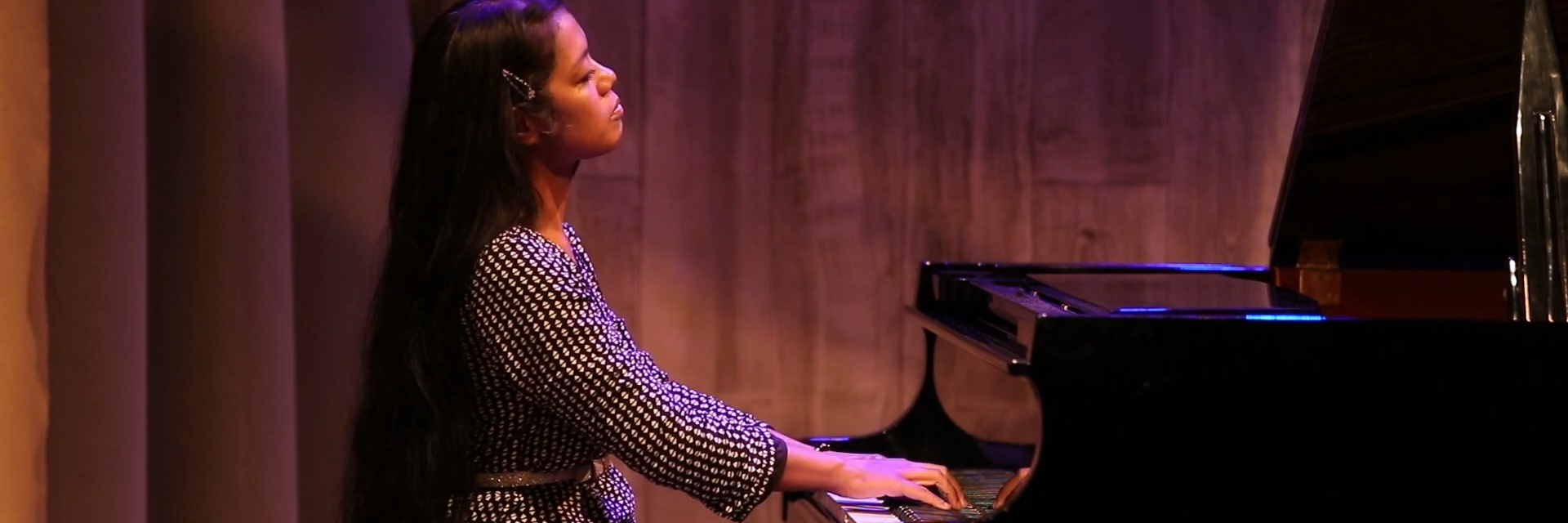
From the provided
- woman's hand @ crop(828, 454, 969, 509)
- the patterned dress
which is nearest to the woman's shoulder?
the patterned dress

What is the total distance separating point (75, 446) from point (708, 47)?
1968 millimetres

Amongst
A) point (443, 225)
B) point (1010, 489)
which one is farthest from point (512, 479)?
point (1010, 489)

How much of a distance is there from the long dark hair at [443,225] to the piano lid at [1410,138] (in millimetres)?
1163

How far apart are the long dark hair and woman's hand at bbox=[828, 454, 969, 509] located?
0.44 m

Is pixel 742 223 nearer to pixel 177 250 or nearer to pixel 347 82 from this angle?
pixel 347 82

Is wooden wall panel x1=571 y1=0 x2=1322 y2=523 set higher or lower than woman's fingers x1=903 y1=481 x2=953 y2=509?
higher

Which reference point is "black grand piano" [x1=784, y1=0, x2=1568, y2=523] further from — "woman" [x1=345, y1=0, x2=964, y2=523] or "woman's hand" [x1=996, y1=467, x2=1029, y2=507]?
"woman" [x1=345, y1=0, x2=964, y2=523]

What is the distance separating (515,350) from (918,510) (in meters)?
0.53

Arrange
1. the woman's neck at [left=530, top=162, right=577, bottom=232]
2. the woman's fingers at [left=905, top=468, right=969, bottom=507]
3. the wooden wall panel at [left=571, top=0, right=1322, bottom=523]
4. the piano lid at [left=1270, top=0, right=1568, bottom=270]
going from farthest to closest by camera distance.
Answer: the wooden wall panel at [left=571, top=0, right=1322, bottom=523] → the piano lid at [left=1270, top=0, right=1568, bottom=270] → the woman's neck at [left=530, top=162, right=577, bottom=232] → the woman's fingers at [left=905, top=468, right=969, bottom=507]

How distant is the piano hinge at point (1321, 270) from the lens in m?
2.29

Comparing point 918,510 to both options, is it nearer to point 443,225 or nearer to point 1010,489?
point 1010,489

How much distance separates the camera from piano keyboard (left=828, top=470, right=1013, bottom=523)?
1627mm

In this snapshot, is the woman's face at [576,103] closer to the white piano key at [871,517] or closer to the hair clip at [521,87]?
the hair clip at [521,87]

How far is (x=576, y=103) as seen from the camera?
5.52ft
